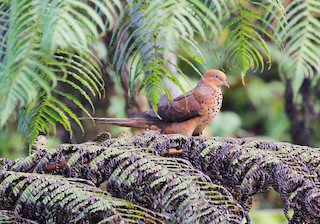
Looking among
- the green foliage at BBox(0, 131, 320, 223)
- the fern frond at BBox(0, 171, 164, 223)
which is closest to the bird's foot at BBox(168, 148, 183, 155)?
the green foliage at BBox(0, 131, 320, 223)

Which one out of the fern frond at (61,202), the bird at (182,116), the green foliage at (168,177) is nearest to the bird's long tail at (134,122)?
the bird at (182,116)

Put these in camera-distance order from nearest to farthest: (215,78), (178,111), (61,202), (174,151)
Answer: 1. (61,202)
2. (174,151)
3. (178,111)
4. (215,78)

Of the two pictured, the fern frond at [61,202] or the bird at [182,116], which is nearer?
the fern frond at [61,202]

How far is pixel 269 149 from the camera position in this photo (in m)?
1.33

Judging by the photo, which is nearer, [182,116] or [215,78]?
[182,116]

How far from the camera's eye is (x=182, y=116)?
2.46 meters

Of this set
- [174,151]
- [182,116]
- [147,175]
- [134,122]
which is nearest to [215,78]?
[182,116]

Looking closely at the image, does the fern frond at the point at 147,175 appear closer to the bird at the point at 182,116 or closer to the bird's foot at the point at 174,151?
the bird's foot at the point at 174,151

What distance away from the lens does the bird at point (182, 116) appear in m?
2.44

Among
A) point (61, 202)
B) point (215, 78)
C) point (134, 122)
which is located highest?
point (215, 78)

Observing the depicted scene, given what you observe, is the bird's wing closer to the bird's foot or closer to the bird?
the bird

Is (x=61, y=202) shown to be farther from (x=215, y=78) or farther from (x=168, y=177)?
(x=215, y=78)

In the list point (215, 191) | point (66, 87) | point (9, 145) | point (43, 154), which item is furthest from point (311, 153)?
point (9, 145)

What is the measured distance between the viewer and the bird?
2438mm
